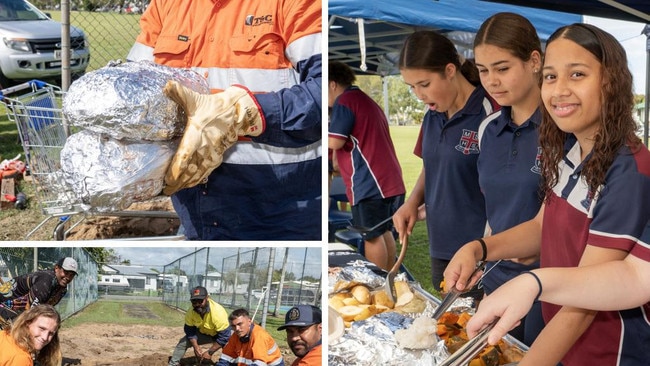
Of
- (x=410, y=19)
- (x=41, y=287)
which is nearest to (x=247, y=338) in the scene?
(x=41, y=287)

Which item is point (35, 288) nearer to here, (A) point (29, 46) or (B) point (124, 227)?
(B) point (124, 227)

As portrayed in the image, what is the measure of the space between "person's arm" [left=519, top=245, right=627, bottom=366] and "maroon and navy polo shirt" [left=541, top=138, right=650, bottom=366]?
0.12ft

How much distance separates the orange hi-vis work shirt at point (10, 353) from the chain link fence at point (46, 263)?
0.13 metres

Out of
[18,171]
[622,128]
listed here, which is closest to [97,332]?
[622,128]

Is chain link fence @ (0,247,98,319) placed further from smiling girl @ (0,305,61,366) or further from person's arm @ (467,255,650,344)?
person's arm @ (467,255,650,344)

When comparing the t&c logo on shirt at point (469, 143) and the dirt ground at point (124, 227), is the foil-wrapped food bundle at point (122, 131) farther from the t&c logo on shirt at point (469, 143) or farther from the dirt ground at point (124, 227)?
the dirt ground at point (124, 227)

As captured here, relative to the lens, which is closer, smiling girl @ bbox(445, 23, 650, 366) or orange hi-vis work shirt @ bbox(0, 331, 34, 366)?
smiling girl @ bbox(445, 23, 650, 366)

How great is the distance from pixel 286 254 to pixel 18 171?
357 cm

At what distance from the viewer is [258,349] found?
5.74 feet

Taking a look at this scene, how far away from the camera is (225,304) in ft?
5.83

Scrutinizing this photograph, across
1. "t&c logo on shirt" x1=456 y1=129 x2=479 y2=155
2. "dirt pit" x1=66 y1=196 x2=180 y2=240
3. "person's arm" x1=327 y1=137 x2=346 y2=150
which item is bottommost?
"dirt pit" x1=66 y1=196 x2=180 y2=240

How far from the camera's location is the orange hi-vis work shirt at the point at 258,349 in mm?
1759

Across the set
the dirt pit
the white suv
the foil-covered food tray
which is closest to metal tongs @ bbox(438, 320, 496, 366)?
the foil-covered food tray

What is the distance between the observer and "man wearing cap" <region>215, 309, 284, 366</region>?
1711mm
